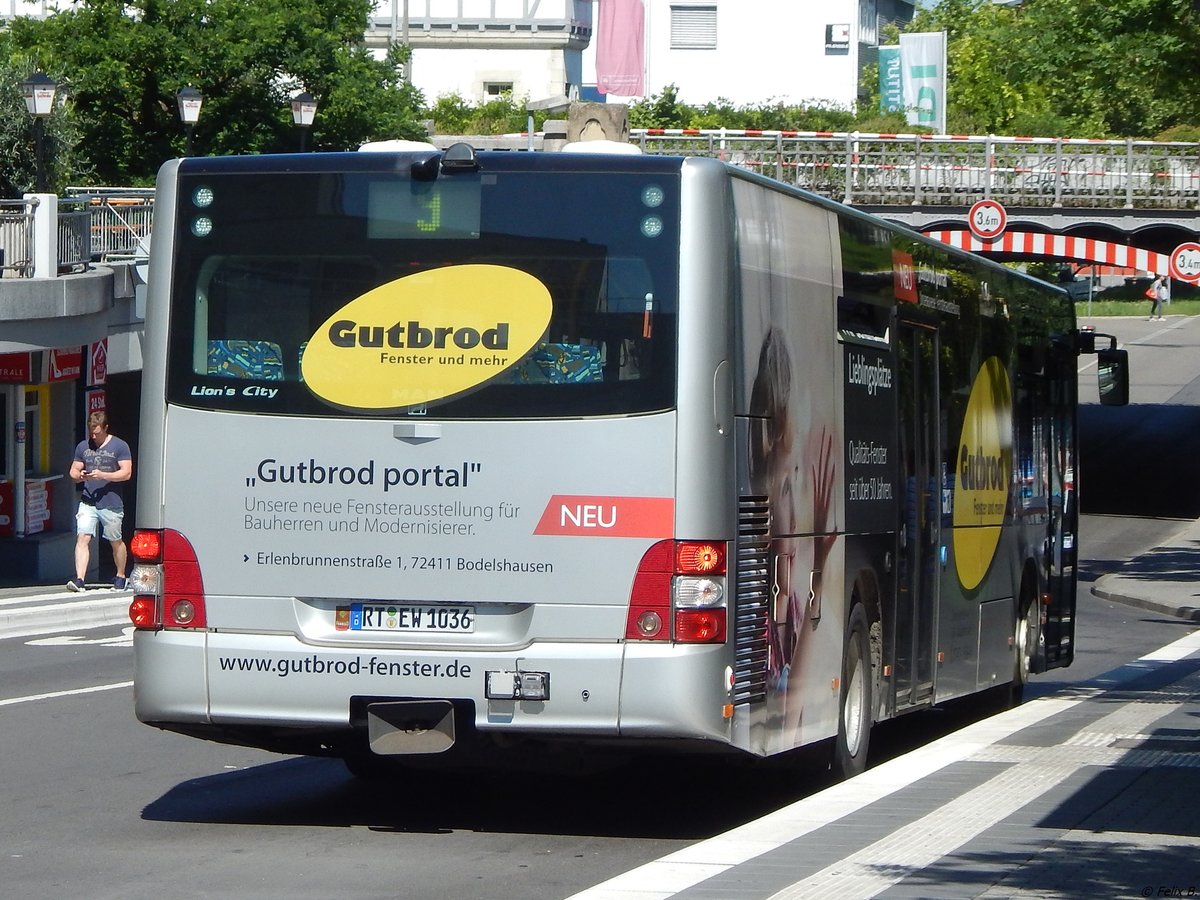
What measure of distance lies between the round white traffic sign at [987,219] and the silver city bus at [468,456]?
93.6ft

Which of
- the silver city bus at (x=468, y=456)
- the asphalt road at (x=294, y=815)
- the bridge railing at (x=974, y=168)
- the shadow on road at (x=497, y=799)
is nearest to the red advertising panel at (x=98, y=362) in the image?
the asphalt road at (x=294, y=815)

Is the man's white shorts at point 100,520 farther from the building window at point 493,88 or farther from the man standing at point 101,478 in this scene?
the building window at point 493,88

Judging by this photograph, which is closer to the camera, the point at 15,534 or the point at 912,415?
the point at 912,415

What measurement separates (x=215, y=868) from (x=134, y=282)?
1991 centimetres

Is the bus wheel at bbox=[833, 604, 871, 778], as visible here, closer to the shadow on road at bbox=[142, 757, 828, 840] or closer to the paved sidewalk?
the shadow on road at bbox=[142, 757, 828, 840]

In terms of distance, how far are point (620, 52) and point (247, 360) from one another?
152 ft

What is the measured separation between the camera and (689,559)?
8086mm

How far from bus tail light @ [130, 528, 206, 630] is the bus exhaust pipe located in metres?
0.89

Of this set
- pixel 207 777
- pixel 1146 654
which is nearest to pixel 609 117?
pixel 1146 654

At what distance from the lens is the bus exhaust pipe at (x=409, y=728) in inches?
328

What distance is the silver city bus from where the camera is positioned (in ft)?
26.7

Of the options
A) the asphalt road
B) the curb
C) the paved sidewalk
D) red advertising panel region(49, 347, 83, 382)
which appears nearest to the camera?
the asphalt road

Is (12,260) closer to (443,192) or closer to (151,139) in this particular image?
(443,192)

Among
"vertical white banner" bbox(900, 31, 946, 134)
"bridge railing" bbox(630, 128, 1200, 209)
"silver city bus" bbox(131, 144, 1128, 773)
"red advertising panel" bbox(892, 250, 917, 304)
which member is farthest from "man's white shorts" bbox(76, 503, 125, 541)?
"vertical white banner" bbox(900, 31, 946, 134)
